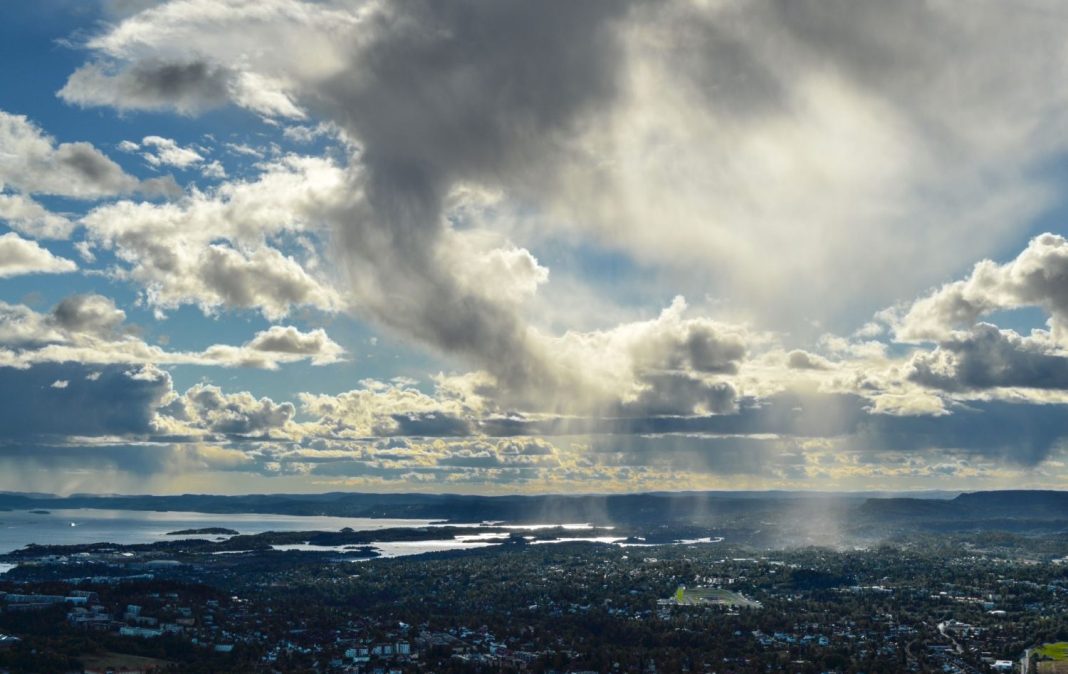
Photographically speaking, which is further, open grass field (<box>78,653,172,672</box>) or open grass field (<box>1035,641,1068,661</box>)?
open grass field (<box>1035,641,1068,661</box>)

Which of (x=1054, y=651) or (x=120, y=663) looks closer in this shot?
(x=120, y=663)

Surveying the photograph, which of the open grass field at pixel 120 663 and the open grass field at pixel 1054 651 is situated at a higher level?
the open grass field at pixel 120 663

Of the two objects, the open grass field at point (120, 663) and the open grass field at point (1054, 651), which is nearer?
the open grass field at point (120, 663)

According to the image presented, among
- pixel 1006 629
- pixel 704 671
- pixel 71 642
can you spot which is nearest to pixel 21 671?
pixel 71 642

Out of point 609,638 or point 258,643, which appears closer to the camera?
point 258,643

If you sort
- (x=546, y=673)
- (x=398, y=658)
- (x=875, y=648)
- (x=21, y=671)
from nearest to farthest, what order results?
(x=21, y=671) → (x=546, y=673) → (x=398, y=658) → (x=875, y=648)

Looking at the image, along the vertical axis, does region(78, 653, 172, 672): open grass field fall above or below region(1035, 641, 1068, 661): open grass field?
above

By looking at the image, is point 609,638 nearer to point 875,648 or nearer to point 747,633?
point 747,633

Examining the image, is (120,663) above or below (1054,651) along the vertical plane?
above
